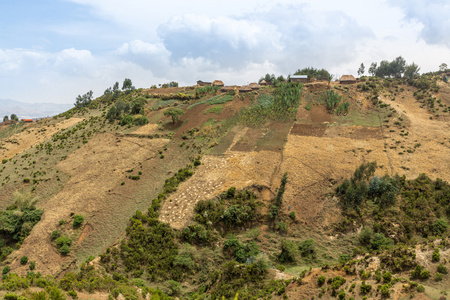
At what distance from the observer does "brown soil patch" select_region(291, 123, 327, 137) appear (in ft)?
153

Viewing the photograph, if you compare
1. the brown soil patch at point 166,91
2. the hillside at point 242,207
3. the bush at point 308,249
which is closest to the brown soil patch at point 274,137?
the hillside at point 242,207

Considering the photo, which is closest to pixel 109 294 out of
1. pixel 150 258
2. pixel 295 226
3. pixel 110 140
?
pixel 150 258

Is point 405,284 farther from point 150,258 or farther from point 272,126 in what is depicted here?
point 272,126

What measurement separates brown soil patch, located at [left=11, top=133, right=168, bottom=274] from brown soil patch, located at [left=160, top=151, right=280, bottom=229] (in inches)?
295

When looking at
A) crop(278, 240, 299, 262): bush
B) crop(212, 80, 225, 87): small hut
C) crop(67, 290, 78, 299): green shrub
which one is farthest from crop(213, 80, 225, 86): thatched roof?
crop(67, 290, 78, 299): green shrub

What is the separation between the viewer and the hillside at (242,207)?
2148 cm

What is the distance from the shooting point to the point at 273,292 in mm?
20984

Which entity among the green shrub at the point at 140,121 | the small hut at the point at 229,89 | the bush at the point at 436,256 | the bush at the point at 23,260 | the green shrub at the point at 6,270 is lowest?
the green shrub at the point at 6,270

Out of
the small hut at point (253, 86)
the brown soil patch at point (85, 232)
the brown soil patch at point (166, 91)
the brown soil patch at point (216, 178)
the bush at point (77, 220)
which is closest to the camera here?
the brown soil patch at point (85, 232)

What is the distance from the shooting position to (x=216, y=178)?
36.8 meters

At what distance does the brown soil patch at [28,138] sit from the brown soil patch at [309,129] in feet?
187

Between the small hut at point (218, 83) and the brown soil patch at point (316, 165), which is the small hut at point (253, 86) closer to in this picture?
the small hut at point (218, 83)

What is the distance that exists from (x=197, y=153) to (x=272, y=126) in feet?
53.0

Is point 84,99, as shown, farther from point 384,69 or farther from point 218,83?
point 384,69
